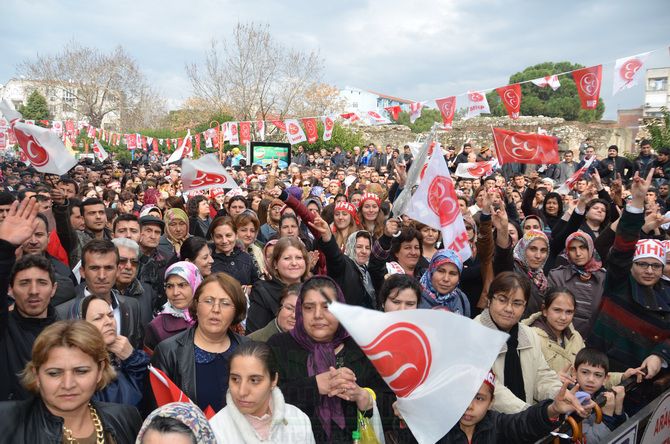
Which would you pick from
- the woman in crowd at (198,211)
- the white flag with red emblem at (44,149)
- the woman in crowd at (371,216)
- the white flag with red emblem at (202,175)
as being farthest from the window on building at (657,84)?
the white flag with red emblem at (44,149)

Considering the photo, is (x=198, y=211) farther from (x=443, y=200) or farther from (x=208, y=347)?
(x=208, y=347)

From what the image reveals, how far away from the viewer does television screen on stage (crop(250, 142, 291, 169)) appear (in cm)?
2199

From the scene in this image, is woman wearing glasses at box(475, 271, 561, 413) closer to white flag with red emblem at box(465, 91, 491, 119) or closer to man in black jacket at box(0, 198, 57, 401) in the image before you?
man in black jacket at box(0, 198, 57, 401)

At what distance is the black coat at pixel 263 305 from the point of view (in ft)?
14.0

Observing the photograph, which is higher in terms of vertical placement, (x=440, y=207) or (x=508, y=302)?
(x=440, y=207)

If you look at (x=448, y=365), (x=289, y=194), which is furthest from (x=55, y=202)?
(x=448, y=365)

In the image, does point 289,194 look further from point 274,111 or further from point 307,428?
point 274,111

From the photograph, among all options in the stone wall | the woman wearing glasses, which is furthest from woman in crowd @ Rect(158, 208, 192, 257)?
the stone wall

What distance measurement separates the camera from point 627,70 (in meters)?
12.5

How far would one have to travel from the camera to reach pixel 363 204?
720 centimetres

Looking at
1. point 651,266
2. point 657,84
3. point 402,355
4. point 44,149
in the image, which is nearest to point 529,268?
point 651,266

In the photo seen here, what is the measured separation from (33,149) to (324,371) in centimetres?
670

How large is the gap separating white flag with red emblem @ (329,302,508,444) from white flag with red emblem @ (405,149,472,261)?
8.99ft

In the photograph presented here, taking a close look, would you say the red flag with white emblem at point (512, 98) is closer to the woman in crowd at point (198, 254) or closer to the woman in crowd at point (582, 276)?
the woman in crowd at point (582, 276)
